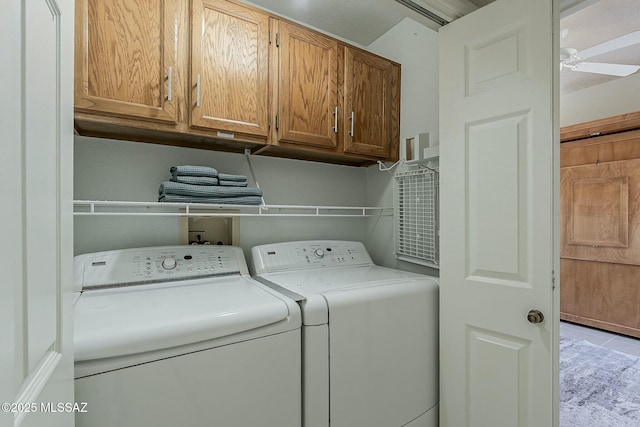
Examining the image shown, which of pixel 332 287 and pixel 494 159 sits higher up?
pixel 494 159

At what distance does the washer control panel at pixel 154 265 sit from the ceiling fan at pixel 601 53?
9.20 feet

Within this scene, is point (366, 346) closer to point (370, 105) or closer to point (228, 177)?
point (228, 177)

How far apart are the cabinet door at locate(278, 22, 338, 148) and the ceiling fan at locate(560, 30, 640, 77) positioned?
1.83 meters

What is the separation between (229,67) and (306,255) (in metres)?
1.14

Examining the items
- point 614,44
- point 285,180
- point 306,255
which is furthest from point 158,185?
point 614,44

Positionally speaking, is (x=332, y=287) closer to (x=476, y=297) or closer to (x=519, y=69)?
(x=476, y=297)

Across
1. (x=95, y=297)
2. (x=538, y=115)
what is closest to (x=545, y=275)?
(x=538, y=115)

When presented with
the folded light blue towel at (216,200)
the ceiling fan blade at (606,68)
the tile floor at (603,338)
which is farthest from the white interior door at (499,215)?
the tile floor at (603,338)

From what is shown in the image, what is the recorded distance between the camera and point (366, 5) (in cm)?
200

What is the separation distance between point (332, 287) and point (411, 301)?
398 millimetres

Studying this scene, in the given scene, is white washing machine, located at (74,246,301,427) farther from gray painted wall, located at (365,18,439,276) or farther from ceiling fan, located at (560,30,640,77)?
ceiling fan, located at (560,30,640,77)

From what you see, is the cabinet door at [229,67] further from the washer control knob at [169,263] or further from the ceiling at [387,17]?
the washer control knob at [169,263]

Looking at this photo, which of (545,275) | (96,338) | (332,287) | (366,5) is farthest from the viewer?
(366,5)

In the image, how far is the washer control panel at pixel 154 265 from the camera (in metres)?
1.39
